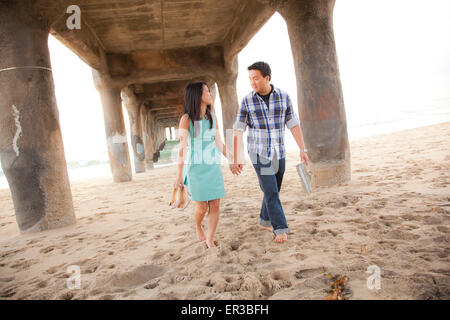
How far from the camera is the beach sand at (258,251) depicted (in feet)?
6.93

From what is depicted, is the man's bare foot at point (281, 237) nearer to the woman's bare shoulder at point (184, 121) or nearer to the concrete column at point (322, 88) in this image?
the woman's bare shoulder at point (184, 121)

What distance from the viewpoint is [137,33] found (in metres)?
8.98

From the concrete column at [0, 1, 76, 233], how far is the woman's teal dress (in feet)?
9.21

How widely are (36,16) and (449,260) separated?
5.89 metres

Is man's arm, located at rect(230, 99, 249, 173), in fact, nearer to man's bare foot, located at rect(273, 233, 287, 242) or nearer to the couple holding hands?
the couple holding hands

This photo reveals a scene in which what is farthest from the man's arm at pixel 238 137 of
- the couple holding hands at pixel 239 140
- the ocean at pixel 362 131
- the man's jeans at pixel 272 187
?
the ocean at pixel 362 131

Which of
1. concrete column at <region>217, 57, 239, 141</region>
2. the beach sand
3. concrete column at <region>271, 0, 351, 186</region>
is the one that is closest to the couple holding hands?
the beach sand

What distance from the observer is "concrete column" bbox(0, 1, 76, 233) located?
4.23 m

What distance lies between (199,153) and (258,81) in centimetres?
96

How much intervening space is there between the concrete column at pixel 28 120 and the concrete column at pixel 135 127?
990 cm
